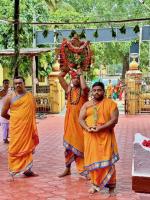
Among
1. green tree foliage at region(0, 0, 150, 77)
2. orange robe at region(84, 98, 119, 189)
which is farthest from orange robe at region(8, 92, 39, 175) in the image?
green tree foliage at region(0, 0, 150, 77)

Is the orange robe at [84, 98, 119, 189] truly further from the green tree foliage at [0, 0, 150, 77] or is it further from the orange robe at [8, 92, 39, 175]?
the green tree foliage at [0, 0, 150, 77]

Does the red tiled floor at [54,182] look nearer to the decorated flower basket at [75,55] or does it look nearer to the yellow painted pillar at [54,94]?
the decorated flower basket at [75,55]

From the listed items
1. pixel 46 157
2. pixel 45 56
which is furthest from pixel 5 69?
pixel 46 157

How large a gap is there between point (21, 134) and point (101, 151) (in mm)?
1572

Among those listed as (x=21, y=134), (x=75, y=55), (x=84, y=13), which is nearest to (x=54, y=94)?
(x=75, y=55)

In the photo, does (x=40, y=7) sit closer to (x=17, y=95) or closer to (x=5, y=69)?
(x=5, y=69)

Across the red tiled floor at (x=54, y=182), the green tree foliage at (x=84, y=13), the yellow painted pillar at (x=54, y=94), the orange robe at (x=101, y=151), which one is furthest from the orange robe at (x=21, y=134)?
the green tree foliage at (x=84, y=13)

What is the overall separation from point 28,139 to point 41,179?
661 mm

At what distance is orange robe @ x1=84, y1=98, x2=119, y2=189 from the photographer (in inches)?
228

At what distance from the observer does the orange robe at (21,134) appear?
270 inches

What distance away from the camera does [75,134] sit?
6.82 metres

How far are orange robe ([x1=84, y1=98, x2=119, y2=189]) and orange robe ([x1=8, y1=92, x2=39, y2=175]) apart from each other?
4.24 feet

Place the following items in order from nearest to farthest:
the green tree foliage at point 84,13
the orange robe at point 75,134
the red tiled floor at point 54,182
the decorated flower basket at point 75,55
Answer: the red tiled floor at point 54,182, the orange robe at point 75,134, the decorated flower basket at point 75,55, the green tree foliage at point 84,13

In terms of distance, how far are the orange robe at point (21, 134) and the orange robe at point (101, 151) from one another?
4.24 ft
